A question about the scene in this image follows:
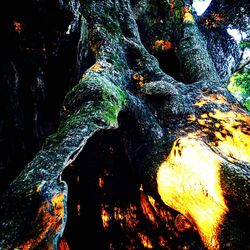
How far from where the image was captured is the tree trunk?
239 cm

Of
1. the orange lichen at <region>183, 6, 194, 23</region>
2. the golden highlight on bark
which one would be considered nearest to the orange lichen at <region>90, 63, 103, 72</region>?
the golden highlight on bark

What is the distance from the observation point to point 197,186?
8.84 feet

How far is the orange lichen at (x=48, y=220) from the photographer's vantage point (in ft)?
6.25

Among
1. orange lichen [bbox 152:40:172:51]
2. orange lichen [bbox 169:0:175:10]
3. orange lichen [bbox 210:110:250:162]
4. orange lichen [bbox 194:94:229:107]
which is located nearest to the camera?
orange lichen [bbox 210:110:250:162]

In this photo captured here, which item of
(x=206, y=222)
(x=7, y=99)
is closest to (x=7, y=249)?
(x=206, y=222)

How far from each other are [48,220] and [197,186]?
5.29 ft

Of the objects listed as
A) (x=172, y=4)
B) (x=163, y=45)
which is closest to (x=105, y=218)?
(x=163, y=45)

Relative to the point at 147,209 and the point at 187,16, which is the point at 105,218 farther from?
the point at 187,16

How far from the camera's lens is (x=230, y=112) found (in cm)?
405

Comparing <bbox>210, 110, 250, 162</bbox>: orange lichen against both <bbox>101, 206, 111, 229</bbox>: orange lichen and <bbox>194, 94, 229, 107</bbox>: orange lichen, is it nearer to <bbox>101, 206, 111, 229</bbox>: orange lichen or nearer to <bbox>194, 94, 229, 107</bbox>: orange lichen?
<bbox>194, 94, 229, 107</bbox>: orange lichen

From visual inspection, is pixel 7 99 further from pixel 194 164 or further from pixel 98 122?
pixel 194 164

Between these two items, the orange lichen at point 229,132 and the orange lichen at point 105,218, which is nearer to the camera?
the orange lichen at point 229,132

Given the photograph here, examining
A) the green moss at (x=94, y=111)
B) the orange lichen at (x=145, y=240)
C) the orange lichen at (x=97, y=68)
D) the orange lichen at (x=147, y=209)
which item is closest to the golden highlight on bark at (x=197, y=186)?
the green moss at (x=94, y=111)

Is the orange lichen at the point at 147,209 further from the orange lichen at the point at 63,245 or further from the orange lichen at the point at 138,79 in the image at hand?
the orange lichen at the point at 138,79
